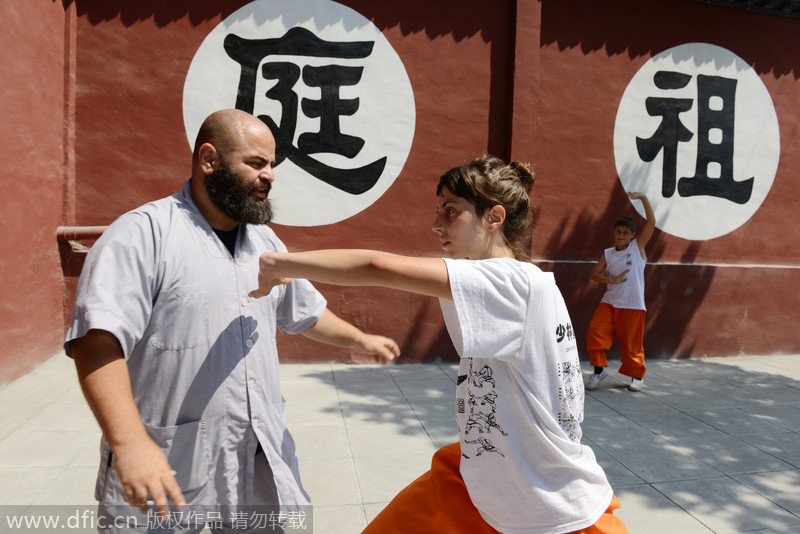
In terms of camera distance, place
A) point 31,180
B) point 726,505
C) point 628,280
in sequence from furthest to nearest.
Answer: point 628,280, point 31,180, point 726,505

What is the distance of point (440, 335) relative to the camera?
612cm

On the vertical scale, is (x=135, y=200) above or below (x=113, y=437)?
above

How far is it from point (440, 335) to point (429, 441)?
2.21 meters

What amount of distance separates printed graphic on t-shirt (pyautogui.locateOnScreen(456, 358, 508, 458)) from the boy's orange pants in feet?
0.39

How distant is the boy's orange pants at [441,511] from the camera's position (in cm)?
164

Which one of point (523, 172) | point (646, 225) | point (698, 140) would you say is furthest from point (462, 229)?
point (698, 140)

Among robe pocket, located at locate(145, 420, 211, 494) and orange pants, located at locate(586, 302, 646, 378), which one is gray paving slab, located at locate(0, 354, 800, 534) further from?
robe pocket, located at locate(145, 420, 211, 494)

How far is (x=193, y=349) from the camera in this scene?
5.41 feet

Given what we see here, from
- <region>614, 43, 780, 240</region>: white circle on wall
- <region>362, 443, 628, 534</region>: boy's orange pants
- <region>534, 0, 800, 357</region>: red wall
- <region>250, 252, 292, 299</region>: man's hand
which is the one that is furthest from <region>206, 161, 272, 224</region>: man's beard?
<region>614, 43, 780, 240</region>: white circle on wall

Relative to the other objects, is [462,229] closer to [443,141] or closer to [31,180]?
[443,141]

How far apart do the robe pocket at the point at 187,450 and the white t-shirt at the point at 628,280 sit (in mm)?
4727

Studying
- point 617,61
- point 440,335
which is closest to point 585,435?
point 440,335

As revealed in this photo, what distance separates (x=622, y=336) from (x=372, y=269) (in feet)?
15.4

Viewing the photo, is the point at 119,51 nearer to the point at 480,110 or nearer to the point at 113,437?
the point at 480,110
